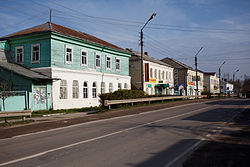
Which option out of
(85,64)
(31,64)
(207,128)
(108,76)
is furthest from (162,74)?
(207,128)

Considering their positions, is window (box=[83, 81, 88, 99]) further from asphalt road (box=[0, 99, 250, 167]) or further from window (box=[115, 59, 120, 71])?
asphalt road (box=[0, 99, 250, 167])

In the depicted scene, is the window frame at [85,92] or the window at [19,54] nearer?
the window at [19,54]

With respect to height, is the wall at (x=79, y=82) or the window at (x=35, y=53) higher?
the window at (x=35, y=53)

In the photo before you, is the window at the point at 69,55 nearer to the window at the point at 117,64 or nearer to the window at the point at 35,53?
the window at the point at 35,53

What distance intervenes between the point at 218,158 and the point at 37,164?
14.6 feet

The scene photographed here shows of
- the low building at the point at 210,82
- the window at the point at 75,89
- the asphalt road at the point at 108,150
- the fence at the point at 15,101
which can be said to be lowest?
the asphalt road at the point at 108,150

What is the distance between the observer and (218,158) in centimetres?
623

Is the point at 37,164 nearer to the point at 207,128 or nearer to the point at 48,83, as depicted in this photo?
the point at 207,128

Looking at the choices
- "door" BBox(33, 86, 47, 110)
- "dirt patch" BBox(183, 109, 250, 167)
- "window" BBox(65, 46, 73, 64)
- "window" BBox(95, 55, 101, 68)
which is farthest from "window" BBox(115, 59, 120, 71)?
"dirt patch" BBox(183, 109, 250, 167)

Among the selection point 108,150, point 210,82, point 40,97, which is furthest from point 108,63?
point 210,82

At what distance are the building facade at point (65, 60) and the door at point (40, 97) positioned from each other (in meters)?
0.90

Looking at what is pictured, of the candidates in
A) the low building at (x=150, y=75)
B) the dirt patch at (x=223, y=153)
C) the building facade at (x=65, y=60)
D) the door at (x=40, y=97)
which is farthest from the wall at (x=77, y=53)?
the dirt patch at (x=223, y=153)

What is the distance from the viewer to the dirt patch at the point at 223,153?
5.80m

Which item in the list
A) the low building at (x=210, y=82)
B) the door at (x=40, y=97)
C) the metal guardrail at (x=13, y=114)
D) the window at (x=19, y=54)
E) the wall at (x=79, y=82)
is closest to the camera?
the metal guardrail at (x=13, y=114)
